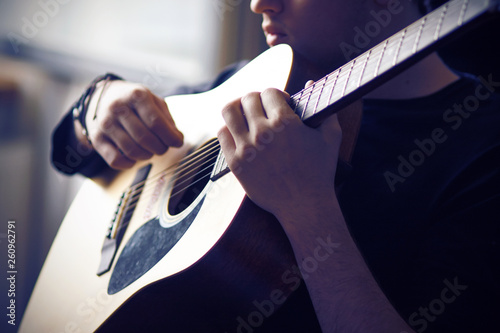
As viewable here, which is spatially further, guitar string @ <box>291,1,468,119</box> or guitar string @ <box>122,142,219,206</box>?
guitar string @ <box>122,142,219,206</box>

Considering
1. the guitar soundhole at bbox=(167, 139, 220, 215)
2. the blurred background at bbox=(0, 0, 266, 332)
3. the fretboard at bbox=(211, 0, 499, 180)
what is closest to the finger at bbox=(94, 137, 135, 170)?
the guitar soundhole at bbox=(167, 139, 220, 215)

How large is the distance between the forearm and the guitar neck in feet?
0.49

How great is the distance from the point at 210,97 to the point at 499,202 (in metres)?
Answer: 0.60

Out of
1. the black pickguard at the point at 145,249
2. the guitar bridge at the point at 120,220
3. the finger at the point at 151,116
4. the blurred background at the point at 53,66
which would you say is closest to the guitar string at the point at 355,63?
the black pickguard at the point at 145,249

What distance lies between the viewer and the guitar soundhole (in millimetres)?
768

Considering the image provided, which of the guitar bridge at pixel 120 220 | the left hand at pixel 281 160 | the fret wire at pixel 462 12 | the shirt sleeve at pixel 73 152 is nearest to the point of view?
the fret wire at pixel 462 12

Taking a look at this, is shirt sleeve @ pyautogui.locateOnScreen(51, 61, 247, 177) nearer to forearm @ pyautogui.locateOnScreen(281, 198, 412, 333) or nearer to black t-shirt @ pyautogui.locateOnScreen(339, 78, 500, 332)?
black t-shirt @ pyautogui.locateOnScreen(339, 78, 500, 332)

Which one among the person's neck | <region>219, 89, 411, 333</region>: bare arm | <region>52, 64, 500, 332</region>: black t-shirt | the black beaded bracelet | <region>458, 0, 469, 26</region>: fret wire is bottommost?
<region>52, 64, 500, 332</region>: black t-shirt

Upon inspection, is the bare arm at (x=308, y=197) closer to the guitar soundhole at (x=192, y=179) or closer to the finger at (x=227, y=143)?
the finger at (x=227, y=143)

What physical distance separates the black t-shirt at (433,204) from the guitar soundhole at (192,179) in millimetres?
255

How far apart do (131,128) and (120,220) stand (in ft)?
0.67

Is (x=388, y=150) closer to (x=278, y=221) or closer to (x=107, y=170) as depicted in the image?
(x=278, y=221)

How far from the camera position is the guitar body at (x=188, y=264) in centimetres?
62

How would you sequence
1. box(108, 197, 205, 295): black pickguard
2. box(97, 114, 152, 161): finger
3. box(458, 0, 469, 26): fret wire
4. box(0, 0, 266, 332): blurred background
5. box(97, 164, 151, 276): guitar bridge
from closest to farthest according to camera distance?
box(458, 0, 469, 26): fret wire, box(108, 197, 205, 295): black pickguard, box(97, 164, 151, 276): guitar bridge, box(97, 114, 152, 161): finger, box(0, 0, 266, 332): blurred background
